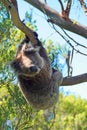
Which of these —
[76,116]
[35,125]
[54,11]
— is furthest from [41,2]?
[76,116]

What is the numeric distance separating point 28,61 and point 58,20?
2.00ft

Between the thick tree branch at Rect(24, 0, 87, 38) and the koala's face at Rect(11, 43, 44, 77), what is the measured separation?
41cm

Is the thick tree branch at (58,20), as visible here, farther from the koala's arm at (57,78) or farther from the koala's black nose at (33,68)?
the koala's arm at (57,78)

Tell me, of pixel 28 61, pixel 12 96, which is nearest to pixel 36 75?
pixel 28 61

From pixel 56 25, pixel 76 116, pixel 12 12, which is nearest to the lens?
pixel 12 12

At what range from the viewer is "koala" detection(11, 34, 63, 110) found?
5.49 metres

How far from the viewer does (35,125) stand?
2095 centimetres

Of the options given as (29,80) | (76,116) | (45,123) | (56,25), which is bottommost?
(76,116)

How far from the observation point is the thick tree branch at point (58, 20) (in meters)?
5.39

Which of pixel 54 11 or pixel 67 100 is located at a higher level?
pixel 54 11

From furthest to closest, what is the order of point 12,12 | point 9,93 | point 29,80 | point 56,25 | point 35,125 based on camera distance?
point 35,125 < point 9,93 < point 29,80 < point 56,25 < point 12,12

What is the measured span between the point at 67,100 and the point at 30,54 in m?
20.9

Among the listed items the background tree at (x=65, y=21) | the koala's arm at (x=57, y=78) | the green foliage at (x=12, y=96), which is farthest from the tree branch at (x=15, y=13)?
the green foliage at (x=12, y=96)

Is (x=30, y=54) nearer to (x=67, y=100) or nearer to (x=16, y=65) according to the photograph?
(x=16, y=65)
